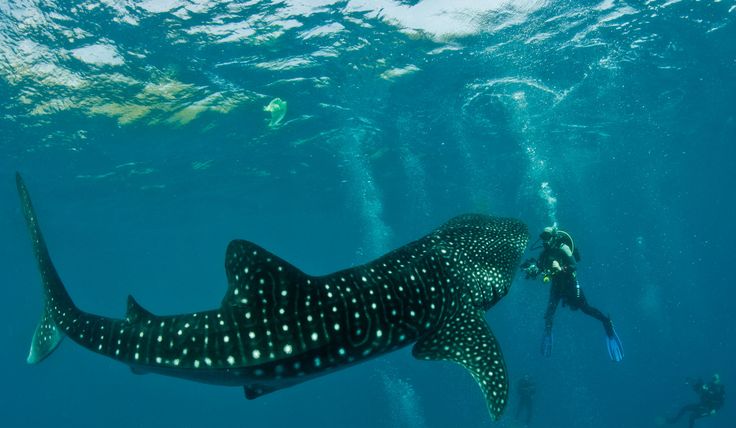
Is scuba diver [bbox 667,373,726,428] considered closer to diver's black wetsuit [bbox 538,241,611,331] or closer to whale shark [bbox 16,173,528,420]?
diver's black wetsuit [bbox 538,241,611,331]

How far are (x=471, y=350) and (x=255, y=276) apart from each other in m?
2.24

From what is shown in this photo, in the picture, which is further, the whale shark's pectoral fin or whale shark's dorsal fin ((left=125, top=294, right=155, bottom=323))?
the whale shark's pectoral fin

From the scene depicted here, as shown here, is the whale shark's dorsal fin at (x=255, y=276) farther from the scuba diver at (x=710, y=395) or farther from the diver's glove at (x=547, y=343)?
the scuba diver at (x=710, y=395)

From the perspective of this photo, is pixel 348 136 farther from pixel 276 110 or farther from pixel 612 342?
pixel 612 342

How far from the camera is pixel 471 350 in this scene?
4.51 meters

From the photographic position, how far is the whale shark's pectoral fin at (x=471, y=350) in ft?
14.2

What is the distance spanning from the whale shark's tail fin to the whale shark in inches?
0.5

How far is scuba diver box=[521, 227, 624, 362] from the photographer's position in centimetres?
912

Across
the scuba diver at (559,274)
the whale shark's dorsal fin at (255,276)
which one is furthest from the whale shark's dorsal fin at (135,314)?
the scuba diver at (559,274)

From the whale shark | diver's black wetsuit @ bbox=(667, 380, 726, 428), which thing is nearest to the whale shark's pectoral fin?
the whale shark

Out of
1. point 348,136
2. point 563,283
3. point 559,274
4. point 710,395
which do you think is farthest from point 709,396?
point 348,136

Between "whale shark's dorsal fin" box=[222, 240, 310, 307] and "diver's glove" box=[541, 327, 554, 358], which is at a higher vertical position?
"whale shark's dorsal fin" box=[222, 240, 310, 307]

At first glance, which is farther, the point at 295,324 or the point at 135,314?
the point at 135,314

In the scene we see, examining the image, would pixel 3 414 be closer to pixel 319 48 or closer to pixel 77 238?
pixel 77 238
